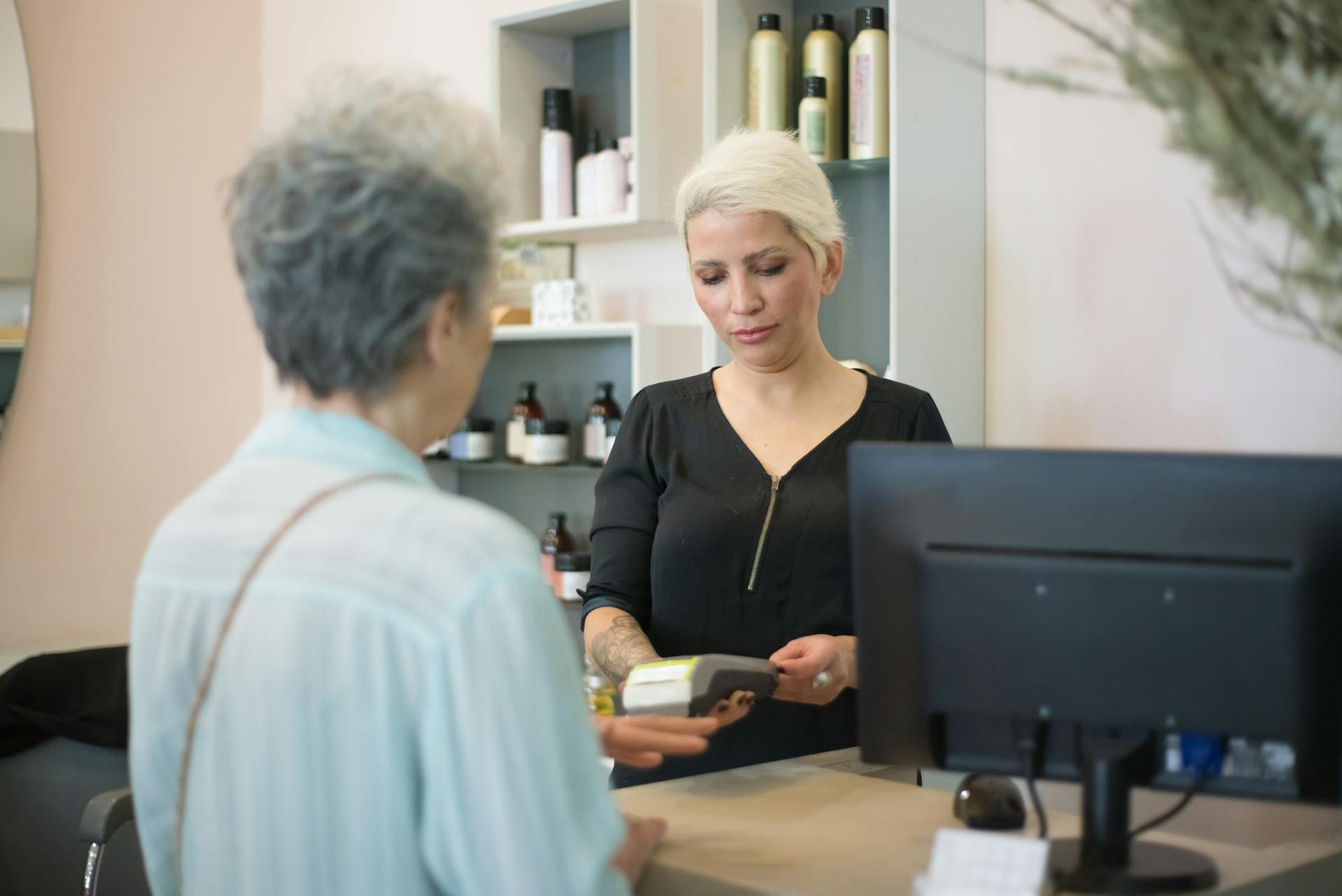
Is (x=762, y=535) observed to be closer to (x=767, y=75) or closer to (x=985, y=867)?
(x=985, y=867)

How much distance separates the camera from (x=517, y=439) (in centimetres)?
340

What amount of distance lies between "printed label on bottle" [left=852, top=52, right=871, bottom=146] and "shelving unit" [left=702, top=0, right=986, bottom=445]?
0.05m

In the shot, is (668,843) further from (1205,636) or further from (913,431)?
(913,431)

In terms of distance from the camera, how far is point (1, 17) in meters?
3.37

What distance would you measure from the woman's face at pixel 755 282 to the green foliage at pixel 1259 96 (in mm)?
934

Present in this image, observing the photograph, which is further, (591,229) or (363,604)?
(591,229)

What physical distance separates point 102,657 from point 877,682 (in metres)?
2.21

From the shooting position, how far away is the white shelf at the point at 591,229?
10.1 feet

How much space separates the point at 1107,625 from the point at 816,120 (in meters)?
1.69

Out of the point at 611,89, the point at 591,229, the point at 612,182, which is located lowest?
the point at 591,229

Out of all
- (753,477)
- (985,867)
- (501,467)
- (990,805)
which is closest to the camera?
(985,867)

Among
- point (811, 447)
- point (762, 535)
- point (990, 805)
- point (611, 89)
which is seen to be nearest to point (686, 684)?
point (990, 805)

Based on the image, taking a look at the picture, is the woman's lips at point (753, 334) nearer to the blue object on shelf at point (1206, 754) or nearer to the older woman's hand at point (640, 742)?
the older woman's hand at point (640, 742)

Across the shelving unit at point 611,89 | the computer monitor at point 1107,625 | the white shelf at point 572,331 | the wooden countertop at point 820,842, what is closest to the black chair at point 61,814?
the white shelf at point 572,331
